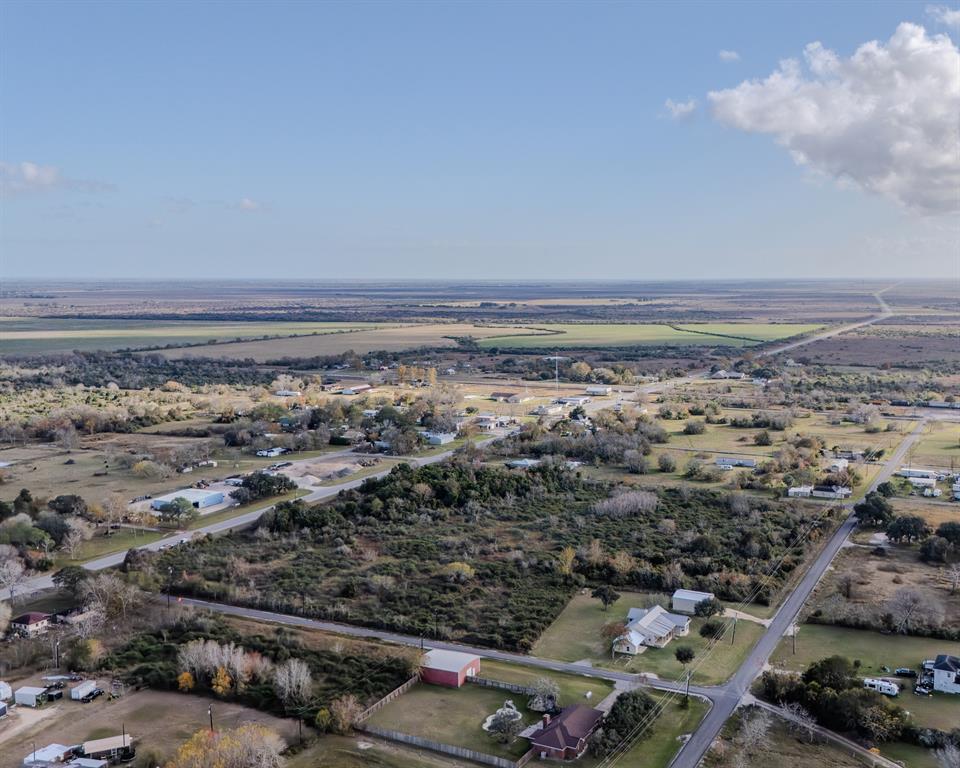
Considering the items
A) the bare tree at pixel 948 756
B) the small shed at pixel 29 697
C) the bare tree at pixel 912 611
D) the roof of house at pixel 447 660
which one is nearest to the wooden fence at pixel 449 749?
the roof of house at pixel 447 660

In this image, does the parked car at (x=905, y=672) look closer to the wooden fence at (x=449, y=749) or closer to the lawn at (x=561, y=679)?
the lawn at (x=561, y=679)

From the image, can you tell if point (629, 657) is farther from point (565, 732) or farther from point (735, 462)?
point (735, 462)

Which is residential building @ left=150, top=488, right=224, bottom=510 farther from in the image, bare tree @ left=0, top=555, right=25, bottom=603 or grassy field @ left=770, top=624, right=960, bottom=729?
grassy field @ left=770, top=624, right=960, bottom=729

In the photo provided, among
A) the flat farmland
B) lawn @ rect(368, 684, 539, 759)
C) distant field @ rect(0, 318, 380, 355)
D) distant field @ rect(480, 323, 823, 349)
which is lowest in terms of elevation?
lawn @ rect(368, 684, 539, 759)

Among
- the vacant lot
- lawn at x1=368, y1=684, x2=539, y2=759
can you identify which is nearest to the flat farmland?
the vacant lot

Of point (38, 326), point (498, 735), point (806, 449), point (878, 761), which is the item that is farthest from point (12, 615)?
point (38, 326)

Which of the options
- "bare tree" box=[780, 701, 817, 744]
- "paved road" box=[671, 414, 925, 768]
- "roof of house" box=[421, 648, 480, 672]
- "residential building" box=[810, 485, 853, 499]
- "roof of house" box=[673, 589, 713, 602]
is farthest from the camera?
"residential building" box=[810, 485, 853, 499]

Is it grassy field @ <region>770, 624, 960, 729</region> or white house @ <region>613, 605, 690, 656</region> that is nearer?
grassy field @ <region>770, 624, 960, 729</region>

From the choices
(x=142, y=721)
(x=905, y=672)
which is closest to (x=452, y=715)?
(x=142, y=721)
